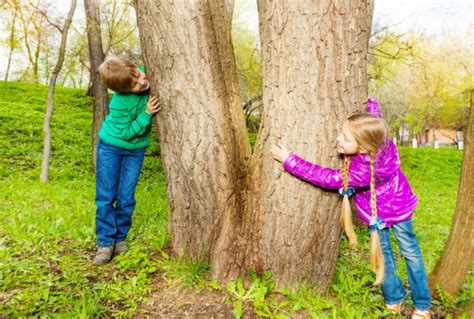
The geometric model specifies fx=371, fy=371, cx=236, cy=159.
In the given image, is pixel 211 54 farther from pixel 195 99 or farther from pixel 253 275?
pixel 253 275

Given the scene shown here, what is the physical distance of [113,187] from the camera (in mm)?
3098

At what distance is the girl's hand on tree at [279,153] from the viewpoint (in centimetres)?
234

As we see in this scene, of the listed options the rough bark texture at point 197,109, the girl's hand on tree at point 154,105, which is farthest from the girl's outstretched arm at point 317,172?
the girl's hand on tree at point 154,105

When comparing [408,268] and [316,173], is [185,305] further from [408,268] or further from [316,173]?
[408,268]

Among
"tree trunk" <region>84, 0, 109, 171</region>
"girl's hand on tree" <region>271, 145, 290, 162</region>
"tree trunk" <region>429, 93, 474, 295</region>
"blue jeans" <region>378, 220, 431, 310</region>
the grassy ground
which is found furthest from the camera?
"tree trunk" <region>84, 0, 109, 171</region>

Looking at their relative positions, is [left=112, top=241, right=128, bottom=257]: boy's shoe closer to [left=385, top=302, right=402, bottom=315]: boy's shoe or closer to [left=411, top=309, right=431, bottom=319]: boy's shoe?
[left=385, top=302, right=402, bottom=315]: boy's shoe

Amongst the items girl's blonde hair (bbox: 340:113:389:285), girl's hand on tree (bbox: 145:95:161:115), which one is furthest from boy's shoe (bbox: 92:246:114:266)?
girl's blonde hair (bbox: 340:113:389:285)

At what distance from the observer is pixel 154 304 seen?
98.7 inches

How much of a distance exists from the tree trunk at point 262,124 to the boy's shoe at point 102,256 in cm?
69

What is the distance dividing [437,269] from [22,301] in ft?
10.1

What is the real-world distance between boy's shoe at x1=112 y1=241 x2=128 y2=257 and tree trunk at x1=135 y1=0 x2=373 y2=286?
0.67 metres

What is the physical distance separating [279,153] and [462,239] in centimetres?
164

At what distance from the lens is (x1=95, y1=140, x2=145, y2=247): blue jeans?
3.06 meters

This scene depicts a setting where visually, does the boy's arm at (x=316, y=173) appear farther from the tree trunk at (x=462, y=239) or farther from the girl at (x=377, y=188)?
A: the tree trunk at (x=462, y=239)
